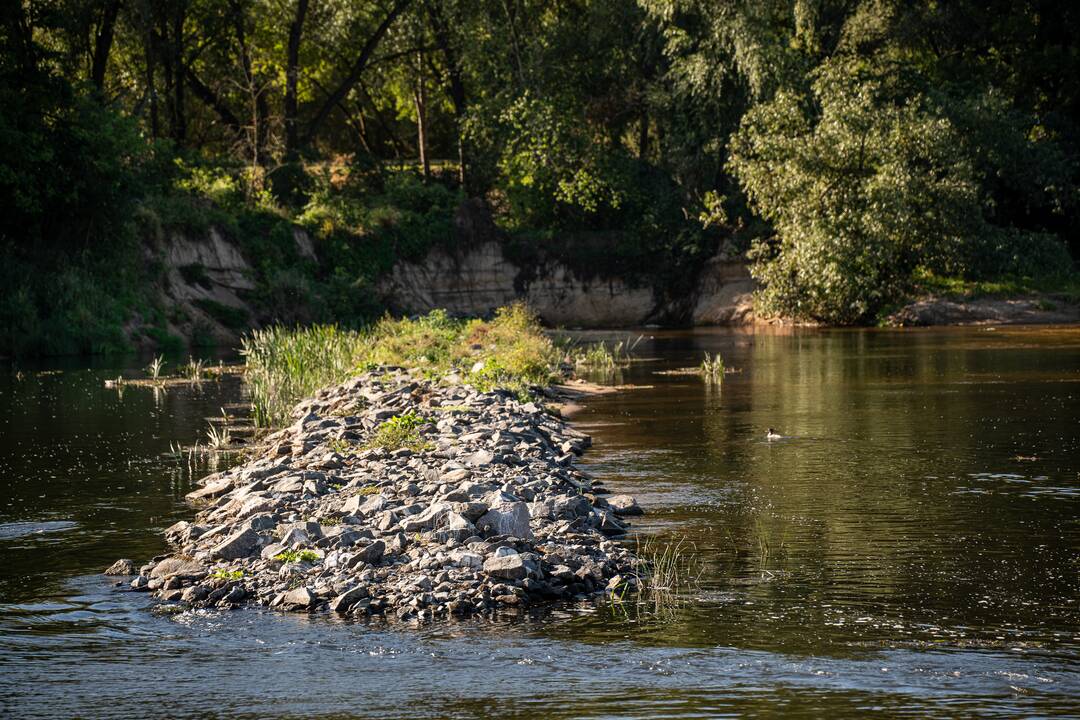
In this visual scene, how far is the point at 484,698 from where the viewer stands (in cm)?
751

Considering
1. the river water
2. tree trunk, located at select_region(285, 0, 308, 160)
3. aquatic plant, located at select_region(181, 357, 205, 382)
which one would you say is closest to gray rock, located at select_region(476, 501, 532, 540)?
the river water

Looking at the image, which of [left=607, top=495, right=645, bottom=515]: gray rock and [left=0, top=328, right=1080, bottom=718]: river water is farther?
[left=607, top=495, right=645, bottom=515]: gray rock

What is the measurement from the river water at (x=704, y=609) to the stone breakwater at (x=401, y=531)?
1.11ft

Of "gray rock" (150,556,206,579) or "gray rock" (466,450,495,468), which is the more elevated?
"gray rock" (466,450,495,468)

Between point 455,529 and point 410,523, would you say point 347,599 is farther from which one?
point 410,523

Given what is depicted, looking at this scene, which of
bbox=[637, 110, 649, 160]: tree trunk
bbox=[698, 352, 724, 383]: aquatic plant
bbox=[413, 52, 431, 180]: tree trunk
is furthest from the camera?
bbox=[637, 110, 649, 160]: tree trunk

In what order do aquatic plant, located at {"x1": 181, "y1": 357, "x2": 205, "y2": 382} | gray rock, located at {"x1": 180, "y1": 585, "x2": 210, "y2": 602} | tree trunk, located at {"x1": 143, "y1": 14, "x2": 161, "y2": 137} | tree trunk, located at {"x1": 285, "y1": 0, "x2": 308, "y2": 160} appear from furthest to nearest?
tree trunk, located at {"x1": 285, "y1": 0, "x2": 308, "y2": 160}
tree trunk, located at {"x1": 143, "y1": 14, "x2": 161, "y2": 137}
aquatic plant, located at {"x1": 181, "y1": 357, "x2": 205, "y2": 382}
gray rock, located at {"x1": 180, "y1": 585, "x2": 210, "y2": 602}

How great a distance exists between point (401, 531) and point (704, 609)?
2.61m

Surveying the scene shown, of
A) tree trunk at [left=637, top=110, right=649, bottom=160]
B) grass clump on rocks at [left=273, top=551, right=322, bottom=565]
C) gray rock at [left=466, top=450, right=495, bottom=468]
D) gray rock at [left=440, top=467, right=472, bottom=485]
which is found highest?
tree trunk at [left=637, top=110, right=649, bottom=160]

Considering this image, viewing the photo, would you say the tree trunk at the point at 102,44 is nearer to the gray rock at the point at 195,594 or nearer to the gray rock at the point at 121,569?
the gray rock at the point at 121,569

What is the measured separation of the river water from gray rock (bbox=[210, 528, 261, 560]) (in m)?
0.79

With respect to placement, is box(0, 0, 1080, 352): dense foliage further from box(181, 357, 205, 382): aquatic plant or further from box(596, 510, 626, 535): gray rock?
box(596, 510, 626, 535): gray rock

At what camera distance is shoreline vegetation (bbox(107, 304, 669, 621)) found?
31.5ft

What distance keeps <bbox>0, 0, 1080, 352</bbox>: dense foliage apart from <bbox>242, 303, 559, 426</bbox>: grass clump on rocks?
13296mm
